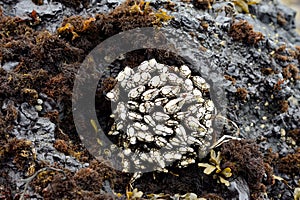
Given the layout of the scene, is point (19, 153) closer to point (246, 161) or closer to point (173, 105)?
point (173, 105)

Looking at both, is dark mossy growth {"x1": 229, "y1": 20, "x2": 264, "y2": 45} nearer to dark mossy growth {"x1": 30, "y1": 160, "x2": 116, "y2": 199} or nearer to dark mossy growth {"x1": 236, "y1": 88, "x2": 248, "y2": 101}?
Answer: dark mossy growth {"x1": 236, "y1": 88, "x2": 248, "y2": 101}

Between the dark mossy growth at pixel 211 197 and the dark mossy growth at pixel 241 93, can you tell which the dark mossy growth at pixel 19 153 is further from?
the dark mossy growth at pixel 241 93

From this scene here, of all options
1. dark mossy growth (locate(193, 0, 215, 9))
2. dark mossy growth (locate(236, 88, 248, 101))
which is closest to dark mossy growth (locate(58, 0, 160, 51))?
dark mossy growth (locate(193, 0, 215, 9))

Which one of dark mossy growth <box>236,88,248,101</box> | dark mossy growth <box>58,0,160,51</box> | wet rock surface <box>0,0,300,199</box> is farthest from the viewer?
dark mossy growth <box>236,88,248,101</box>

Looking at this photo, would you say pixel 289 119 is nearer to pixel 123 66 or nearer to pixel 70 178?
pixel 123 66

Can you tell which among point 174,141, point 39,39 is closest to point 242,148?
point 174,141

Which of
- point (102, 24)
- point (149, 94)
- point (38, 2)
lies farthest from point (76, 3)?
point (149, 94)

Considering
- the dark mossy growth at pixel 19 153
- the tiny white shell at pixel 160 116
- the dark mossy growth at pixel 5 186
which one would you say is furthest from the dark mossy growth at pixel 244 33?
the dark mossy growth at pixel 5 186
